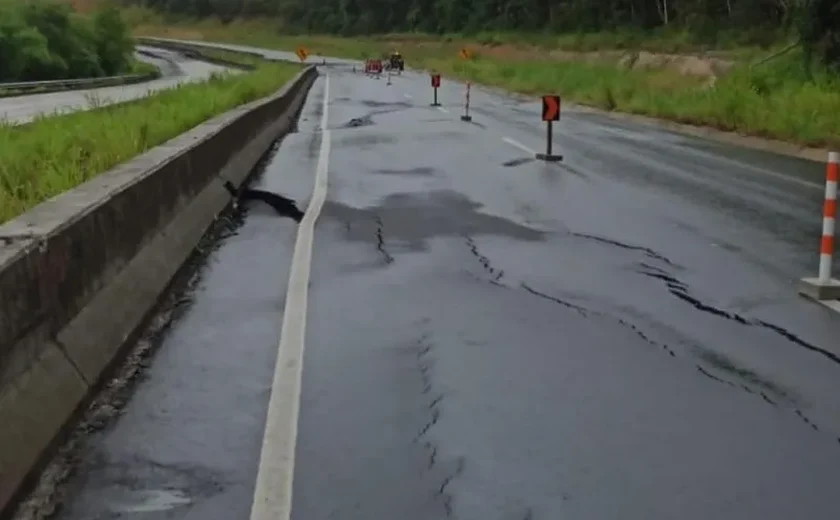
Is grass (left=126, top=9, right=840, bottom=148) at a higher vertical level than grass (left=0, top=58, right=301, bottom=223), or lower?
lower

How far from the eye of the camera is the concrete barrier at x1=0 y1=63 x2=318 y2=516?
17.6 feet

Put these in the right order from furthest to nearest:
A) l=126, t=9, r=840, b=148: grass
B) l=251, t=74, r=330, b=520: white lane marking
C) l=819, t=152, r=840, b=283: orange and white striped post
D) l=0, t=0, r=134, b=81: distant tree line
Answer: l=0, t=0, r=134, b=81: distant tree line < l=126, t=9, r=840, b=148: grass < l=819, t=152, r=840, b=283: orange and white striped post < l=251, t=74, r=330, b=520: white lane marking

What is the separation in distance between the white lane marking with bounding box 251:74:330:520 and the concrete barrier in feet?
3.12

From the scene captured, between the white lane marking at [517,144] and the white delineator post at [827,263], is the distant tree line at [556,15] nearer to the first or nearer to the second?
the white lane marking at [517,144]

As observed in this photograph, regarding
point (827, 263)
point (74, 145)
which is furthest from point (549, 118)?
point (827, 263)

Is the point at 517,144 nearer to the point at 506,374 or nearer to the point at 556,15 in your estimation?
the point at 506,374

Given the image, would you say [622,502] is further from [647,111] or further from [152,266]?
[647,111]

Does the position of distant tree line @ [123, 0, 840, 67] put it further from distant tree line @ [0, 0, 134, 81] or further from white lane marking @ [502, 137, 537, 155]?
distant tree line @ [0, 0, 134, 81]

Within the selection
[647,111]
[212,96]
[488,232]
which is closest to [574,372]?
[488,232]

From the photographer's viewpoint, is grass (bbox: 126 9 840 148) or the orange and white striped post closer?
the orange and white striped post

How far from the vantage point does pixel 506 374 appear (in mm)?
7059

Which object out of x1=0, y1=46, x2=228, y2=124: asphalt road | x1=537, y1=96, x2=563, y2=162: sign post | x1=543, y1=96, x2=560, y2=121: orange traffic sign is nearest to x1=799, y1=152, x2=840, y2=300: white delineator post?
x1=537, y1=96, x2=563, y2=162: sign post

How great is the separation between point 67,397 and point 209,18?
17111 cm

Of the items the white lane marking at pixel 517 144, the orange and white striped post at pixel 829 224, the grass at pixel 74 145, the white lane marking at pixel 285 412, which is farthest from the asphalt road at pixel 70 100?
the orange and white striped post at pixel 829 224
